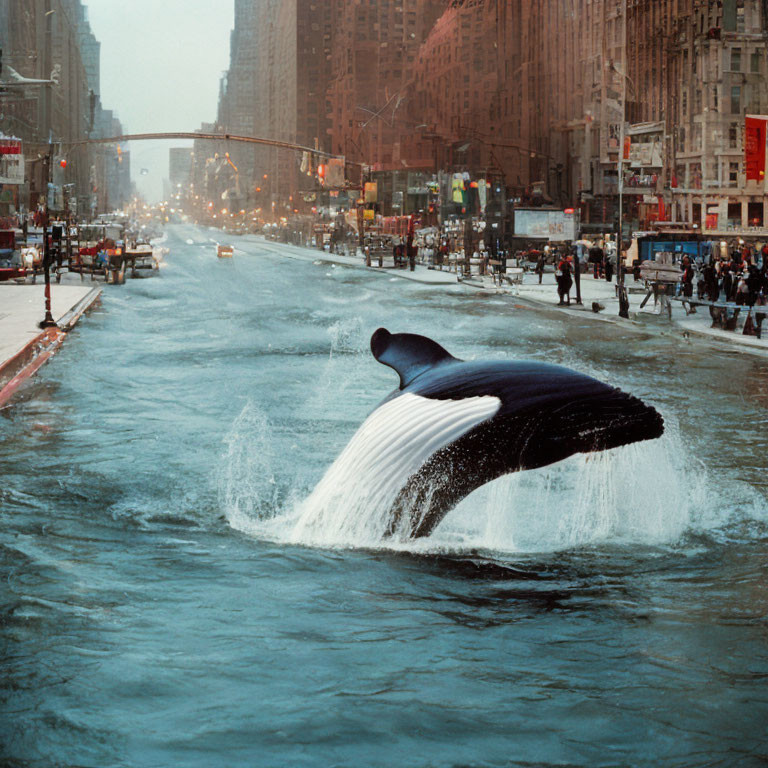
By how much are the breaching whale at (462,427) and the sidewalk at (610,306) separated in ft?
62.8

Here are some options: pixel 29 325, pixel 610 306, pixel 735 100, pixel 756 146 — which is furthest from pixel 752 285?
pixel 735 100

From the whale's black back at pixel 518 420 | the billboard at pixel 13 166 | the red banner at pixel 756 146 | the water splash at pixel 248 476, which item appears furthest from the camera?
the billboard at pixel 13 166

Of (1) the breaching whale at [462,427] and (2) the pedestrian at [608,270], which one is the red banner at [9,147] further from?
(1) the breaching whale at [462,427]

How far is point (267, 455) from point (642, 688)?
7.42m

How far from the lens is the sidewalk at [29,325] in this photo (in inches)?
807

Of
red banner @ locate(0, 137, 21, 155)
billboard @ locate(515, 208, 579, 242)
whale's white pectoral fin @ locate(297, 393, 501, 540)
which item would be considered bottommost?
whale's white pectoral fin @ locate(297, 393, 501, 540)

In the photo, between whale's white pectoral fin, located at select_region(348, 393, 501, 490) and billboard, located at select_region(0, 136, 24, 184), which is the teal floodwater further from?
billboard, located at select_region(0, 136, 24, 184)

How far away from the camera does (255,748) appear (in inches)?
218

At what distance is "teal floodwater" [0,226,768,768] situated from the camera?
5.73 meters

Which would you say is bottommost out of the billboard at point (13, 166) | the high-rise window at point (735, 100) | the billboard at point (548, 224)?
the billboard at point (548, 224)

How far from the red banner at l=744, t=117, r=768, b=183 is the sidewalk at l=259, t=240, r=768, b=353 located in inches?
443

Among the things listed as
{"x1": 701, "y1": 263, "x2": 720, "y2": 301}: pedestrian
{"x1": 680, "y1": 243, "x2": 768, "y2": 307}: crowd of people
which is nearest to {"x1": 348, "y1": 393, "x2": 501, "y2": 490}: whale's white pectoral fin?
{"x1": 680, "y1": 243, "x2": 768, "y2": 307}: crowd of people

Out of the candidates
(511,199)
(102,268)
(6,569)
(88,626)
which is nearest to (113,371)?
(6,569)

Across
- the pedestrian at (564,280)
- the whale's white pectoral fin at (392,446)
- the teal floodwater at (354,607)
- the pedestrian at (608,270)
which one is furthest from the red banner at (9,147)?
the whale's white pectoral fin at (392,446)
